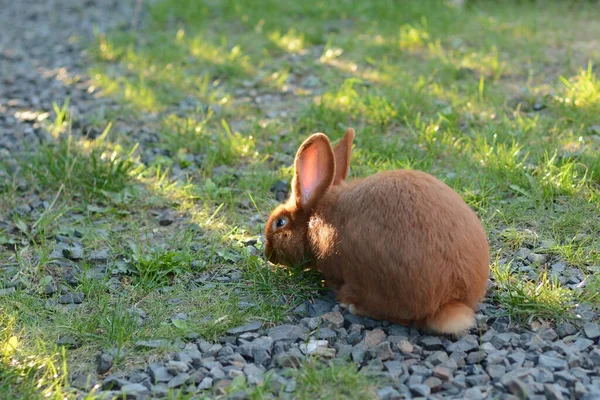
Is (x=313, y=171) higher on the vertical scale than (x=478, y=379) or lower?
higher

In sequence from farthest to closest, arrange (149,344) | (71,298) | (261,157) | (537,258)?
(261,157) < (537,258) < (71,298) < (149,344)

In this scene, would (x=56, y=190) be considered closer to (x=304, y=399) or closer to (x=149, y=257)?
(x=149, y=257)

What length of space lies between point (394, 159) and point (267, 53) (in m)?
2.80

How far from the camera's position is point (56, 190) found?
5.07 meters

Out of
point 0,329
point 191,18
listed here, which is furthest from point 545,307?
point 191,18

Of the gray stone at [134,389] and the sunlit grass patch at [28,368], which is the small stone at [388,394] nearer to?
the gray stone at [134,389]

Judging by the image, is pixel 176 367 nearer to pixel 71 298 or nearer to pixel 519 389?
pixel 71 298

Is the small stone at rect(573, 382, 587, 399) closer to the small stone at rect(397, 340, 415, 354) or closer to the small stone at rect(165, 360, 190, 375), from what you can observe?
the small stone at rect(397, 340, 415, 354)

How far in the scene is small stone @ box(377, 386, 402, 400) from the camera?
9.88ft

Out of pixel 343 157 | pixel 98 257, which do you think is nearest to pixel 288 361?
pixel 343 157

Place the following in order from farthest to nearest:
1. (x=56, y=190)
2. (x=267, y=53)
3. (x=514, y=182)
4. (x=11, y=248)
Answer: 1. (x=267, y=53)
2. (x=56, y=190)
3. (x=514, y=182)
4. (x=11, y=248)

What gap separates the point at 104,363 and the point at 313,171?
136 centimetres

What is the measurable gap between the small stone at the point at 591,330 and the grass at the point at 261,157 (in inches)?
6.7

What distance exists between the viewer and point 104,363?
325 cm
